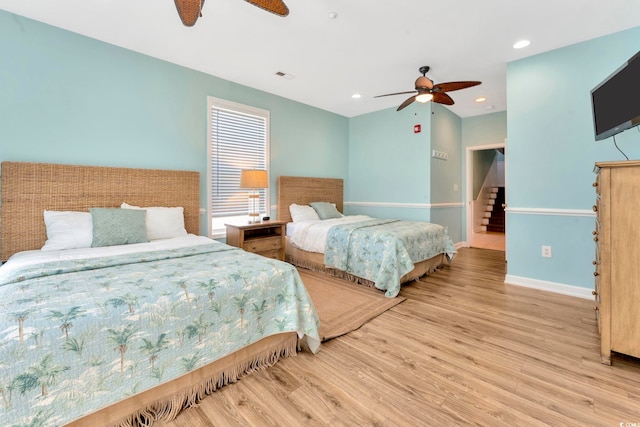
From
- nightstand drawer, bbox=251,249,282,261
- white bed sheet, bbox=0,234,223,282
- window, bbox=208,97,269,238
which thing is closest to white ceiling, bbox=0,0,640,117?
window, bbox=208,97,269,238

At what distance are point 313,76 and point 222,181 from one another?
6.20ft

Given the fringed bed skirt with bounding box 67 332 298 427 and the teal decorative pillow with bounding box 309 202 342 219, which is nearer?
the fringed bed skirt with bounding box 67 332 298 427

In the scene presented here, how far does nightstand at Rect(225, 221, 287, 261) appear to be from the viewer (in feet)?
11.1

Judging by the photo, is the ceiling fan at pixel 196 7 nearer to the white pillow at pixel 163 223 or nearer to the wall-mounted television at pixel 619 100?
the white pillow at pixel 163 223

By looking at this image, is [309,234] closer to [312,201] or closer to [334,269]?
[334,269]

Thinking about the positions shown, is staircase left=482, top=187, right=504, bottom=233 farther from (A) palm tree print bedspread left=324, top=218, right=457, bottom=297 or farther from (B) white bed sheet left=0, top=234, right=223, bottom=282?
(B) white bed sheet left=0, top=234, right=223, bottom=282

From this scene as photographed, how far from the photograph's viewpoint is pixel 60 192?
2.51m

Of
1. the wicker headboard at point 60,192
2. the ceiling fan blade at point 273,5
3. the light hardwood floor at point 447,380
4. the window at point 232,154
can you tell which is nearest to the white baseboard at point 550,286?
the light hardwood floor at point 447,380

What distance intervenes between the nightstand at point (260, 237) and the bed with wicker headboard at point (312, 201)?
35cm

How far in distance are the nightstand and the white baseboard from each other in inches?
116

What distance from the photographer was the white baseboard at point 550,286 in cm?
287

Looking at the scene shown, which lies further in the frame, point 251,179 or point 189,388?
point 251,179

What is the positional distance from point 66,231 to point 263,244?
1.93 meters

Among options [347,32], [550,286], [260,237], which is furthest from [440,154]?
[260,237]
